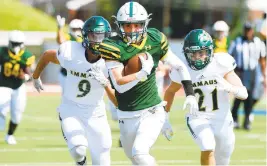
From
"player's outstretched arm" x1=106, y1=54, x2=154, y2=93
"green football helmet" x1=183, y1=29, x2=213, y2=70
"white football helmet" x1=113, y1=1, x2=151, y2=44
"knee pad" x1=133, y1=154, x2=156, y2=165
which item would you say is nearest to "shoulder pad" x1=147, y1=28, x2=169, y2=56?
"white football helmet" x1=113, y1=1, x2=151, y2=44

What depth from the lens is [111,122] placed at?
51.1 feet

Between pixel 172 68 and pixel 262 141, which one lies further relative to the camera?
pixel 262 141

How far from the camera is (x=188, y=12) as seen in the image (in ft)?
152

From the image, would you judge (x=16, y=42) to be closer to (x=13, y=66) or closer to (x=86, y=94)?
(x=13, y=66)

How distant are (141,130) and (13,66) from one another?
510 cm

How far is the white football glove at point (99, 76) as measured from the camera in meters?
8.27

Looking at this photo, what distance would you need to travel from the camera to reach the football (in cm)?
784

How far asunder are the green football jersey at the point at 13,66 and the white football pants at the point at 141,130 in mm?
4741

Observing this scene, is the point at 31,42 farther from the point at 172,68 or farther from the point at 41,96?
the point at 172,68

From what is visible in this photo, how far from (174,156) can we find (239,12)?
3240 centimetres

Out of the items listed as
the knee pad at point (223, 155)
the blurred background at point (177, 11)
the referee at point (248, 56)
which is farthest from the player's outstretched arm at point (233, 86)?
the blurred background at point (177, 11)

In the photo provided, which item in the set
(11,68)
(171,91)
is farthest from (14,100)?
(171,91)

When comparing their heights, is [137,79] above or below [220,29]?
above

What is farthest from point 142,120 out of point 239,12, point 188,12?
point 188,12
